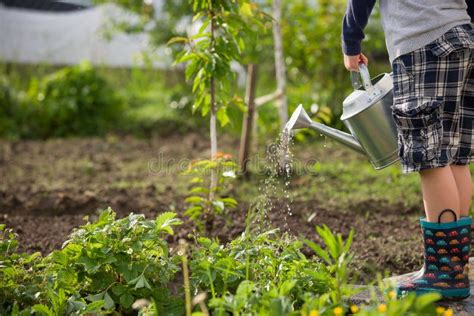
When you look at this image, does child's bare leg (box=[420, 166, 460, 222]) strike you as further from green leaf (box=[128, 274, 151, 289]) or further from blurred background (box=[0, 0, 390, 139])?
blurred background (box=[0, 0, 390, 139])

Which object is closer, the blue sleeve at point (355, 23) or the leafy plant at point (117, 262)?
the leafy plant at point (117, 262)

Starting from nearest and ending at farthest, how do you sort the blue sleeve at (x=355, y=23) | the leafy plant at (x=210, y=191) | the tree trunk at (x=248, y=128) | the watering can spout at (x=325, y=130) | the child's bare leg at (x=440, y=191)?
the child's bare leg at (x=440, y=191)
the blue sleeve at (x=355, y=23)
the watering can spout at (x=325, y=130)
the leafy plant at (x=210, y=191)
the tree trunk at (x=248, y=128)

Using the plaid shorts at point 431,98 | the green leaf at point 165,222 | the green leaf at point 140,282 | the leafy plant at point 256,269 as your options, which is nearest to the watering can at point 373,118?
the plaid shorts at point 431,98

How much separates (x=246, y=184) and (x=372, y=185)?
0.72 m

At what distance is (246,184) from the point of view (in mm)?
3959

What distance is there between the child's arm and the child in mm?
66

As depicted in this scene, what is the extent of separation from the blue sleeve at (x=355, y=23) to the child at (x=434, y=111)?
6 cm

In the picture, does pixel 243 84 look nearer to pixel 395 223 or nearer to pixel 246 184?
pixel 246 184

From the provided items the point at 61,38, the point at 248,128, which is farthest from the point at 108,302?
the point at 61,38

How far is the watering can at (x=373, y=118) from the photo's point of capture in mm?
2193

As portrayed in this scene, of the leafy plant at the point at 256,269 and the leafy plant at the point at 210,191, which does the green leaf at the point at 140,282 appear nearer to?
the leafy plant at the point at 256,269

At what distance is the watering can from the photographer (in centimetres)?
219

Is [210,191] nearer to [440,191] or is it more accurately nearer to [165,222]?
[165,222]

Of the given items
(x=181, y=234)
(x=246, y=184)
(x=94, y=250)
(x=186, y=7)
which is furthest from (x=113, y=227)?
(x=186, y=7)
